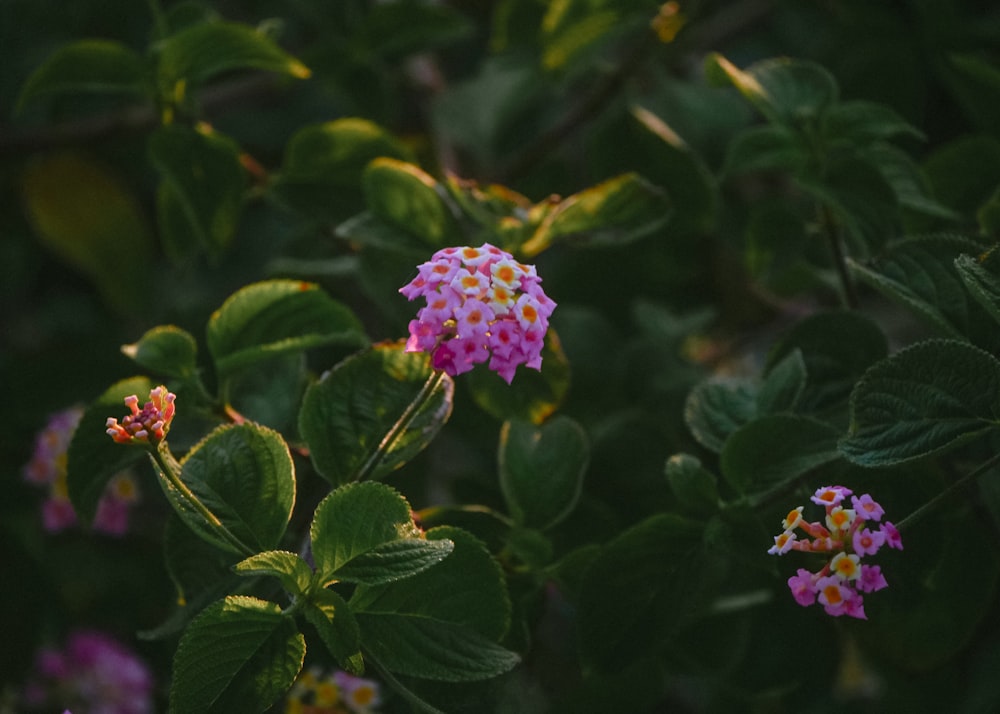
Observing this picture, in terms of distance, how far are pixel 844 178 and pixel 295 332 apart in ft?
1.40

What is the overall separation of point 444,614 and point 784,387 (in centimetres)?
29

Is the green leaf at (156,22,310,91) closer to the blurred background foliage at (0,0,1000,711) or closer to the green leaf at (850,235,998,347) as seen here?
the blurred background foliage at (0,0,1000,711)

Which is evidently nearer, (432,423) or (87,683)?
(432,423)

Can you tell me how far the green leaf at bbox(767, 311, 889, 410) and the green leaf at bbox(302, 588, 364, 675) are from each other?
0.39 meters

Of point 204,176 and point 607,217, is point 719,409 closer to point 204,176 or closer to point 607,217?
point 607,217

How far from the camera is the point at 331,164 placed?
103cm

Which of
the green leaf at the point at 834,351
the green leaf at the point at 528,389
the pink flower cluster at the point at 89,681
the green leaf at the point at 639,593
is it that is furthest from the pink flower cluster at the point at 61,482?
the green leaf at the point at 834,351

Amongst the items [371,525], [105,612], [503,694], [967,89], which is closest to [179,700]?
[371,525]

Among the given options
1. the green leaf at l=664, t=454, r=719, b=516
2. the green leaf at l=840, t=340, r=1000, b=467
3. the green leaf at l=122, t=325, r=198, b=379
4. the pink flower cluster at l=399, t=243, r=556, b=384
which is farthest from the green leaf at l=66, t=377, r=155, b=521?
the green leaf at l=840, t=340, r=1000, b=467

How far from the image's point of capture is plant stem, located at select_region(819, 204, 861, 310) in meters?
0.91

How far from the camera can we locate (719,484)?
84 centimetres

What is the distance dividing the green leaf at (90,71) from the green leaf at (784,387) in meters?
0.56

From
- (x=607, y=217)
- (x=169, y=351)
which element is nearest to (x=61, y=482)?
(x=169, y=351)

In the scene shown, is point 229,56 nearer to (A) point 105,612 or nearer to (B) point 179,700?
(B) point 179,700
